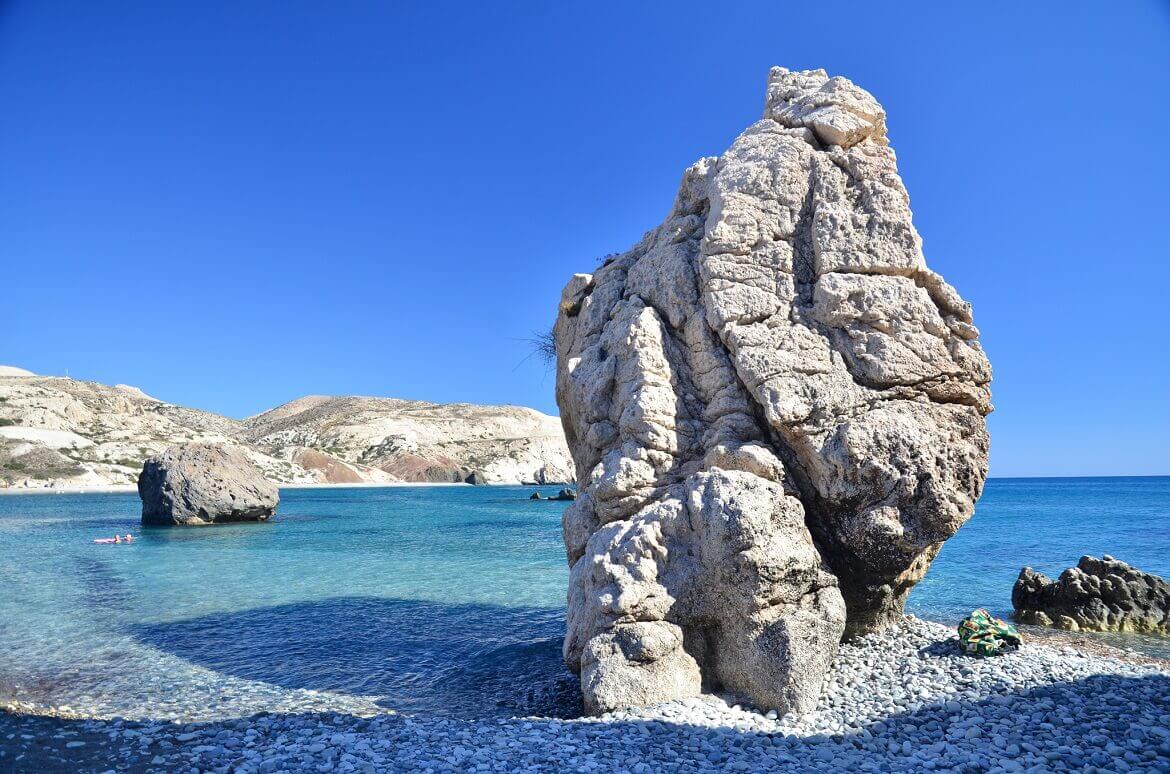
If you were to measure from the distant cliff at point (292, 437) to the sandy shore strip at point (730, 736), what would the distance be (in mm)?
61399

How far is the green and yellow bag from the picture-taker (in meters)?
8.54

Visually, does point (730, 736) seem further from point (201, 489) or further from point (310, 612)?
point (201, 489)

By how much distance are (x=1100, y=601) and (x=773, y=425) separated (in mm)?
10041

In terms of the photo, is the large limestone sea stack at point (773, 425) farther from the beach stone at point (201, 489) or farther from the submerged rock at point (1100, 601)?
the beach stone at point (201, 489)

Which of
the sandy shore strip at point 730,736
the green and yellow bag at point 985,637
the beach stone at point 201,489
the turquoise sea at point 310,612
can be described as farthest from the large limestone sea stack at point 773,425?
the beach stone at point 201,489

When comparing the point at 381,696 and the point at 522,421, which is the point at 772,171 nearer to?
the point at 381,696

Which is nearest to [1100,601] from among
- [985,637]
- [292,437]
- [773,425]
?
[985,637]

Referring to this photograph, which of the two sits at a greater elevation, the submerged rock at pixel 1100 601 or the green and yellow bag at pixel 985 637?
the green and yellow bag at pixel 985 637

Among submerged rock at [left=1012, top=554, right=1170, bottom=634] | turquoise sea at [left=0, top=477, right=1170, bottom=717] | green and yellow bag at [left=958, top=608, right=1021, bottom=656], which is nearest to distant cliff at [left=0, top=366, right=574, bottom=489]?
turquoise sea at [left=0, top=477, right=1170, bottom=717]

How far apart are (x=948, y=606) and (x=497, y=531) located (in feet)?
80.0

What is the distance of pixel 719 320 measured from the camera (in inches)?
358

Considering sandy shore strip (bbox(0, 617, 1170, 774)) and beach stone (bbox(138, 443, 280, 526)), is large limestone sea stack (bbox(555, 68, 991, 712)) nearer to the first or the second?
sandy shore strip (bbox(0, 617, 1170, 774))

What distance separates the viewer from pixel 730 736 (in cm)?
649

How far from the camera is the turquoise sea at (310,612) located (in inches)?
370
